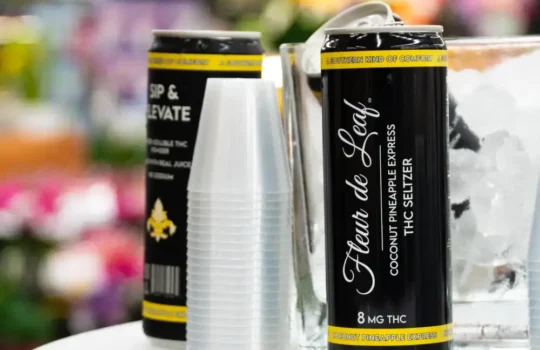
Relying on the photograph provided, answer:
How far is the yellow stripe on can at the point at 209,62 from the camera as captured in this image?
2.31ft

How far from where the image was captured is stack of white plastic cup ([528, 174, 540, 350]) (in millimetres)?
575

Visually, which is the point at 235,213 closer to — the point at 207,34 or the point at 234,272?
the point at 234,272

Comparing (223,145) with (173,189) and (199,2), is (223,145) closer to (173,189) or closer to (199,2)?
(173,189)

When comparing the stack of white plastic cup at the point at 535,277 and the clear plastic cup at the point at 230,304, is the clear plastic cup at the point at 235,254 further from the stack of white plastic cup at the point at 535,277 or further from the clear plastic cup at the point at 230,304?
the stack of white plastic cup at the point at 535,277

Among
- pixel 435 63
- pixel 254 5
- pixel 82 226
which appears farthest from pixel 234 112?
pixel 254 5

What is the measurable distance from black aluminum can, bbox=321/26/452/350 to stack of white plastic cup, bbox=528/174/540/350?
0.05 metres

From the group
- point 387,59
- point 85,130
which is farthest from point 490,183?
point 85,130

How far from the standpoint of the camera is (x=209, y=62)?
2.31 ft

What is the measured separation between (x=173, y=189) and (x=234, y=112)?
0.11m

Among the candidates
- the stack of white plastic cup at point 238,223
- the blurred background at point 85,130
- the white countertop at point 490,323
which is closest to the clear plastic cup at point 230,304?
the stack of white plastic cup at point 238,223

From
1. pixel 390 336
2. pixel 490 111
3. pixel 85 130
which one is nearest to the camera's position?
pixel 390 336

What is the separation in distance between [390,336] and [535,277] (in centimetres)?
8

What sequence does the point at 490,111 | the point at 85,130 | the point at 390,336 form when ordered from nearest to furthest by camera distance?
the point at 390,336 < the point at 490,111 < the point at 85,130

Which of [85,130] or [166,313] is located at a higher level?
[85,130]
